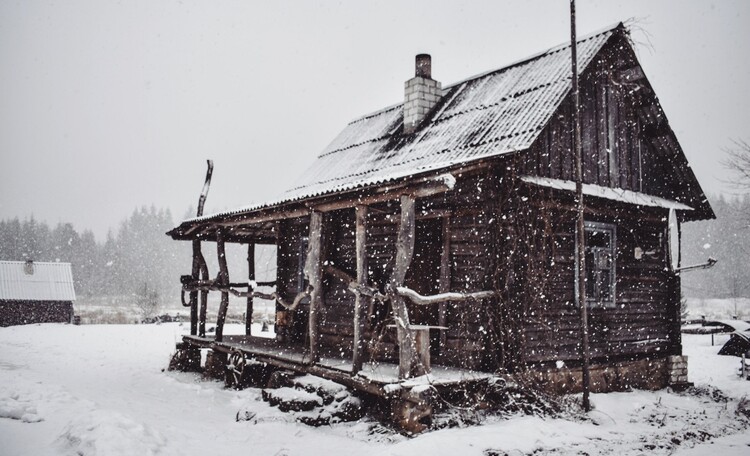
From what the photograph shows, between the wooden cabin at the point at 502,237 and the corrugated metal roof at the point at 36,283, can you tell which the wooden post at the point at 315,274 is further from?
the corrugated metal roof at the point at 36,283

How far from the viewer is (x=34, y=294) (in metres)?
36.5

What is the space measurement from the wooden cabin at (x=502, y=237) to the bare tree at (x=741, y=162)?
563 inches

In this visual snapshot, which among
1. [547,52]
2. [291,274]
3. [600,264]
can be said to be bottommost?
[291,274]

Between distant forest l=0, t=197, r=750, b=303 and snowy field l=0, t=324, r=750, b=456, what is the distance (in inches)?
2160

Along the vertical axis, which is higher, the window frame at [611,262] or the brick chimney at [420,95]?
the brick chimney at [420,95]

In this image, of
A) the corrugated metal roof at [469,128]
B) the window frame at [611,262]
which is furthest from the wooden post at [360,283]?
the window frame at [611,262]

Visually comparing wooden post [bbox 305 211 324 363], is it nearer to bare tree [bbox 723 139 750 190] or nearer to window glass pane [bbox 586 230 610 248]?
window glass pane [bbox 586 230 610 248]

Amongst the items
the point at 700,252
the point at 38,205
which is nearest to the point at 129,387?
the point at 700,252

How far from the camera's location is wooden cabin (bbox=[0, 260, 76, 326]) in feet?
116

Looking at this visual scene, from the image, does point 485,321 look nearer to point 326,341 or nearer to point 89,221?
point 326,341

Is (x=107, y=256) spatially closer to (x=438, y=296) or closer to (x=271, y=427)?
(x=271, y=427)

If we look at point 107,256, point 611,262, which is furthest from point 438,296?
point 107,256

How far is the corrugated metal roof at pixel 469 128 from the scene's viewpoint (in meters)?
9.06

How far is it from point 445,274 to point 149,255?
303 feet
